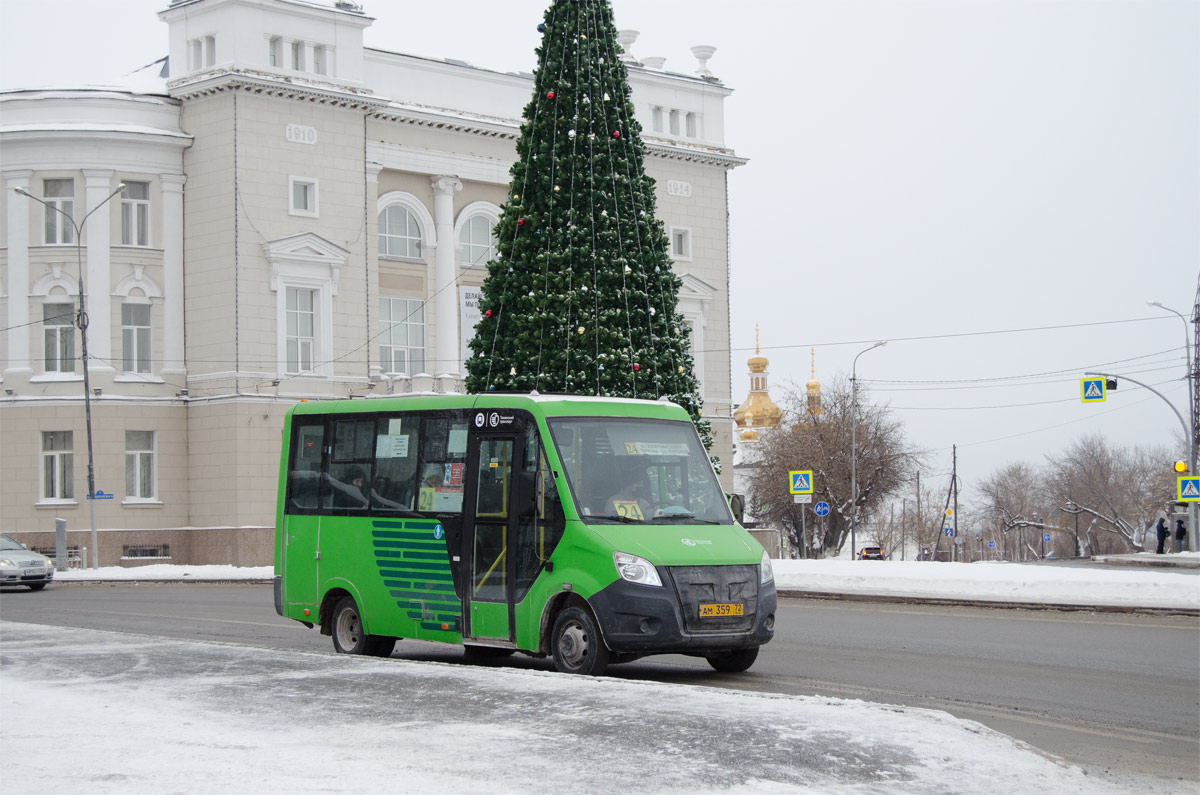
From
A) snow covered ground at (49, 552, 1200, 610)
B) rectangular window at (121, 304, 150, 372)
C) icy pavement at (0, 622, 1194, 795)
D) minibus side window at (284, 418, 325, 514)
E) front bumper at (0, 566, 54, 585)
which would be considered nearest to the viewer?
icy pavement at (0, 622, 1194, 795)

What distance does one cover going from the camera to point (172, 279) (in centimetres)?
4869

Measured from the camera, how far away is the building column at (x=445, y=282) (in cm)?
5369

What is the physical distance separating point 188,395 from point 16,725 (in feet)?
133

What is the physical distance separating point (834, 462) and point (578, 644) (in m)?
65.9

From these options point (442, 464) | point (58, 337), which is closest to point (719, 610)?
point (442, 464)

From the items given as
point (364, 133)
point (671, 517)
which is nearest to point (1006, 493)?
point (364, 133)

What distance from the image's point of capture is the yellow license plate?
12961mm

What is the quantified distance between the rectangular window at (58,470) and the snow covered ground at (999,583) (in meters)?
26.3

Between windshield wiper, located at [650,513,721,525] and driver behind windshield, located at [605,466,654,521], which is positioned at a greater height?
driver behind windshield, located at [605,466,654,521]

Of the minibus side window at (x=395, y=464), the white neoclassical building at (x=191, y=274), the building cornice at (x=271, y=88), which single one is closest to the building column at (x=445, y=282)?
the white neoclassical building at (x=191, y=274)

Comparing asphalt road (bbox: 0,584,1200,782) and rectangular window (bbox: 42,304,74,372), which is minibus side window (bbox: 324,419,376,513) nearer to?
asphalt road (bbox: 0,584,1200,782)

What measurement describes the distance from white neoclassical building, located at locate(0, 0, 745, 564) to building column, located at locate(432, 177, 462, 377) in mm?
3356

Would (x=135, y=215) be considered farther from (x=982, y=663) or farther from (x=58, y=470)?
(x=982, y=663)

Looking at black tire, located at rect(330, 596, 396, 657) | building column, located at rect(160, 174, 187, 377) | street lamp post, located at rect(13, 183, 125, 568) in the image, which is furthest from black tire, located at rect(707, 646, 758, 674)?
building column, located at rect(160, 174, 187, 377)
